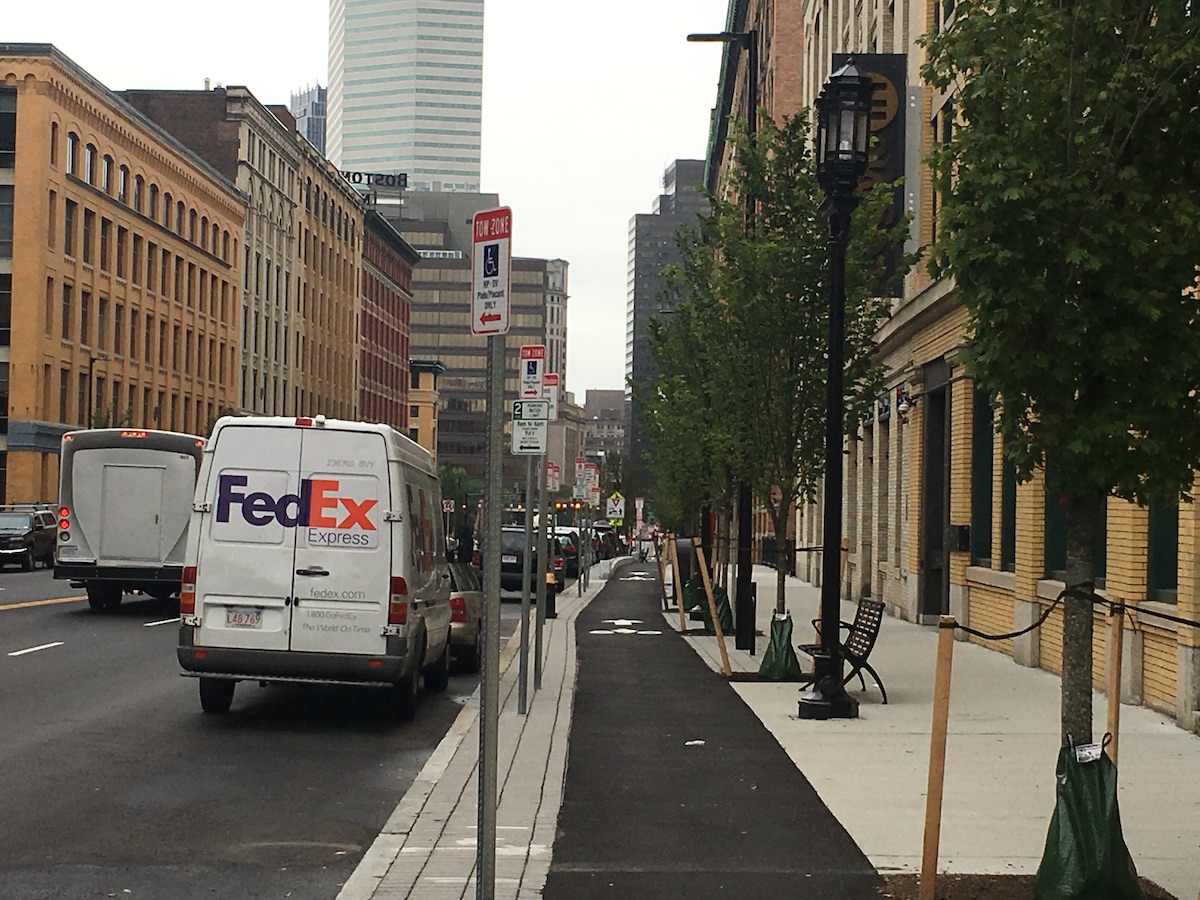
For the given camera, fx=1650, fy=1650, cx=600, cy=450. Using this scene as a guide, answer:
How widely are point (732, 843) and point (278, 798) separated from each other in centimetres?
312

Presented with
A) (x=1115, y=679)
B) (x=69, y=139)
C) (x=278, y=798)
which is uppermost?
(x=69, y=139)

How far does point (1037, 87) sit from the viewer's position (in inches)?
295

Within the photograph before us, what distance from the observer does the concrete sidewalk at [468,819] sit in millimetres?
7766

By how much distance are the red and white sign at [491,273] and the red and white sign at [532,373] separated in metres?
9.50

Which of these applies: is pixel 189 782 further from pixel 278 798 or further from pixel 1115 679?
pixel 1115 679

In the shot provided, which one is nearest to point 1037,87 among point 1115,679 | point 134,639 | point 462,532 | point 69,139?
point 1115,679

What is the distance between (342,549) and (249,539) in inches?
31.5

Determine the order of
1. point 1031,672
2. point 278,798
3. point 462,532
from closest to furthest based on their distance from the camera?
point 278,798, point 1031,672, point 462,532

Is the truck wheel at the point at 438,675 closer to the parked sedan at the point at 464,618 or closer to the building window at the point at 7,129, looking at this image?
the parked sedan at the point at 464,618

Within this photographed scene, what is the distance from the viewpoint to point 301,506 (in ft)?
45.3

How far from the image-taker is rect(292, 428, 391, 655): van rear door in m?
13.7

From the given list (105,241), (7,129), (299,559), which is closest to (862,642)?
(299,559)

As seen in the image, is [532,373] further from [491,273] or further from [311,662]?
[491,273]

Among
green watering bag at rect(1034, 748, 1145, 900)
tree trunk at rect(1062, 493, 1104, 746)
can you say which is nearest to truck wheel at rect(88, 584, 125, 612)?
tree trunk at rect(1062, 493, 1104, 746)
